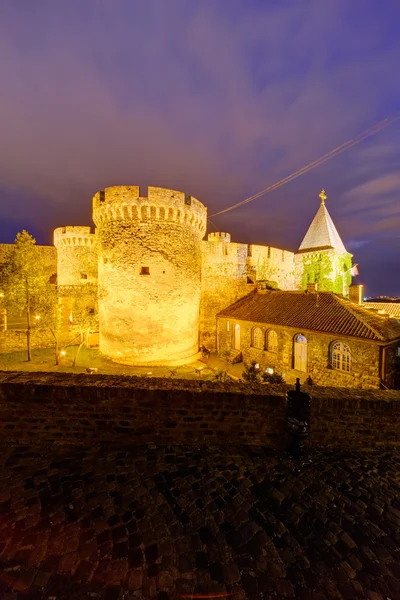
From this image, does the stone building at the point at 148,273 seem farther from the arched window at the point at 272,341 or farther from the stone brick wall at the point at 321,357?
the arched window at the point at 272,341

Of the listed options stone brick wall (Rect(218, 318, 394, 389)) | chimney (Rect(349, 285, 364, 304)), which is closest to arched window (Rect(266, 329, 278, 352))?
stone brick wall (Rect(218, 318, 394, 389))

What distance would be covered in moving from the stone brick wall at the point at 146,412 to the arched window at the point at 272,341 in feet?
37.1

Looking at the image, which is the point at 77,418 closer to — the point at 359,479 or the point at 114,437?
the point at 114,437

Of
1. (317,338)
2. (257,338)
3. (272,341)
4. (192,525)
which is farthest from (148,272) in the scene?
(192,525)

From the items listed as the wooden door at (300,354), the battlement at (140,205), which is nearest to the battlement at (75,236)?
the battlement at (140,205)

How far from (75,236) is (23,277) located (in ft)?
31.4

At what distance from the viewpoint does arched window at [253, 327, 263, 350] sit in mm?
16362

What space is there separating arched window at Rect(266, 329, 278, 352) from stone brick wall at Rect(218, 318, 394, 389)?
0.80ft

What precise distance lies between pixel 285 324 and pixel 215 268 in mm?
9154

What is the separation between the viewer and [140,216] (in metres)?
14.8

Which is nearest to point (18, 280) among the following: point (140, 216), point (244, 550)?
point (140, 216)

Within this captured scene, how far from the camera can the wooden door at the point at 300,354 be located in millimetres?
14039

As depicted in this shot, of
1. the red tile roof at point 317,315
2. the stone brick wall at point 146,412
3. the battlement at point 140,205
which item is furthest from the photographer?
the battlement at point 140,205

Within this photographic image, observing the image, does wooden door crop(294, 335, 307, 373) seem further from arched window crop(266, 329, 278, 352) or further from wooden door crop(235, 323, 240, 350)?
wooden door crop(235, 323, 240, 350)
